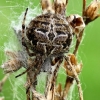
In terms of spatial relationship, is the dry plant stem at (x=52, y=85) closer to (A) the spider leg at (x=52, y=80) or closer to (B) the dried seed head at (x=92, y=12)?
(A) the spider leg at (x=52, y=80)

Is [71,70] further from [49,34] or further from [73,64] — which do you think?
[49,34]

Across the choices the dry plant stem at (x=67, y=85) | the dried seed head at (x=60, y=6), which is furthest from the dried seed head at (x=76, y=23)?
the dry plant stem at (x=67, y=85)

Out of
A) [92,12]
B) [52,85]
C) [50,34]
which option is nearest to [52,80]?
[52,85]

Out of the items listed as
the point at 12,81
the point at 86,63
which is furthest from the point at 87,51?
the point at 12,81

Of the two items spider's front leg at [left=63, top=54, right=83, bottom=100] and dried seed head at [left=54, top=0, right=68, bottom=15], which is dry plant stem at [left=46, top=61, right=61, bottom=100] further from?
dried seed head at [left=54, top=0, right=68, bottom=15]

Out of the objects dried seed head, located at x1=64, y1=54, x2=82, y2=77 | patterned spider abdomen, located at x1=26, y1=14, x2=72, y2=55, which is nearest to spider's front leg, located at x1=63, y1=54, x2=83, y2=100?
dried seed head, located at x1=64, y1=54, x2=82, y2=77

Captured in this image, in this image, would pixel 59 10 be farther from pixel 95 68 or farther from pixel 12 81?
pixel 95 68
